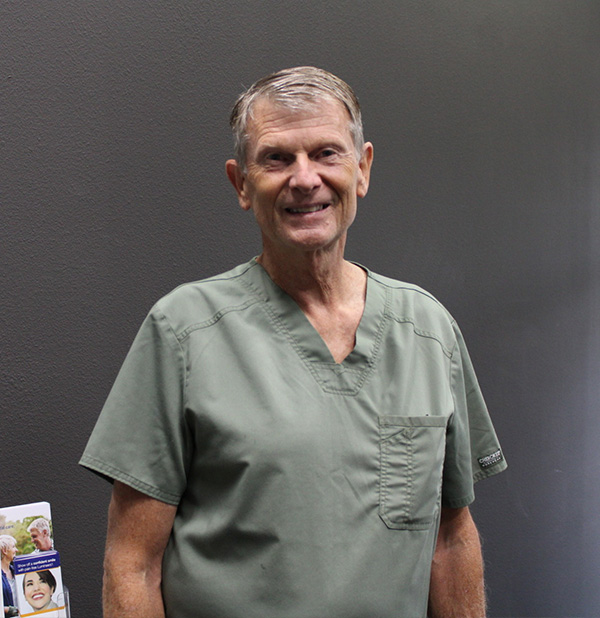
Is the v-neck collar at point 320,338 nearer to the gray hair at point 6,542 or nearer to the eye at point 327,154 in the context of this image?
the eye at point 327,154

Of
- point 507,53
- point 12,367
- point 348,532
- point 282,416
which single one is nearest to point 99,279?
point 12,367

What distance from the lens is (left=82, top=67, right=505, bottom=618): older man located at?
100 cm

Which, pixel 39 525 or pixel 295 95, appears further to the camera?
pixel 39 525

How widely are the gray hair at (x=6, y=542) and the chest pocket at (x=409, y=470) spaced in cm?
73

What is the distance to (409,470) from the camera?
1087 mm

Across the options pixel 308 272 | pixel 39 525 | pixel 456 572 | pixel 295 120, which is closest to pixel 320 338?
pixel 308 272

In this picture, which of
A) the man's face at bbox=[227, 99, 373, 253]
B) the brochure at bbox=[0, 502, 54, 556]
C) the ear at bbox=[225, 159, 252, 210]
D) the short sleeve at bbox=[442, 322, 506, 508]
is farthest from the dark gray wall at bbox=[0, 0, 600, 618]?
the short sleeve at bbox=[442, 322, 506, 508]

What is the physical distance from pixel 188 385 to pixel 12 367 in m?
0.64

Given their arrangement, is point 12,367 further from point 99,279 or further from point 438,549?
point 438,549

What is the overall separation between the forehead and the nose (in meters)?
0.04

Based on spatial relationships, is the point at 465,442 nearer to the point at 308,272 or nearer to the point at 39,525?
the point at 308,272

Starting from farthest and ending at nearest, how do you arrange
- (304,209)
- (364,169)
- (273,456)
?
(364,169)
(304,209)
(273,456)

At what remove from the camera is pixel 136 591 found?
1015 millimetres

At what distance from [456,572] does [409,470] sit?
1.00 ft
